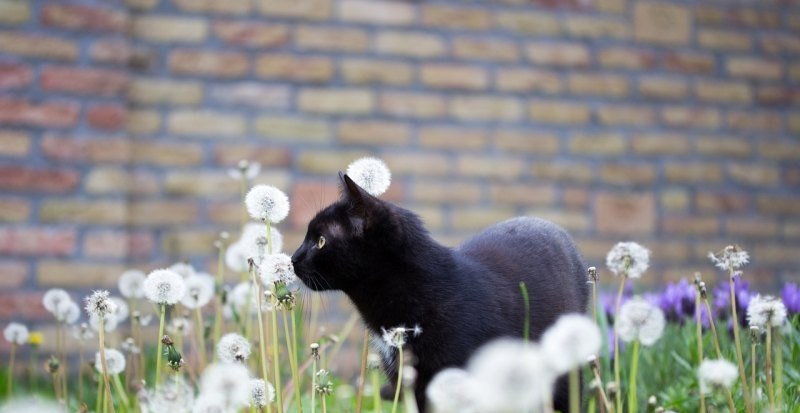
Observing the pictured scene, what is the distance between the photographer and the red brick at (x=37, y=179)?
3439mm

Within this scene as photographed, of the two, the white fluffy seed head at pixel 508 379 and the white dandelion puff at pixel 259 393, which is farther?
the white dandelion puff at pixel 259 393

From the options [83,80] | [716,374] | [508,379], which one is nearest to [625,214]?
[83,80]

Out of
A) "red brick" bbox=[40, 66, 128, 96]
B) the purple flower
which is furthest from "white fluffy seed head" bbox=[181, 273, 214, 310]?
"red brick" bbox=[40, 66, 128, 96]

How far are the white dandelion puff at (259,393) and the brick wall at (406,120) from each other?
89.7 inches

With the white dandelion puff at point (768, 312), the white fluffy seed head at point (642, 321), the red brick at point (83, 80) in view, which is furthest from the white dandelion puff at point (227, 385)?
the red brick at point (83, 80)

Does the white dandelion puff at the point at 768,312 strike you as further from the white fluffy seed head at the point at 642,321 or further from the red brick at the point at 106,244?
the red brick at the point at 106,244

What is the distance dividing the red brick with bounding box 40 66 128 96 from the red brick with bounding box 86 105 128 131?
0.06m

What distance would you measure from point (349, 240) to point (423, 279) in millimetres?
176

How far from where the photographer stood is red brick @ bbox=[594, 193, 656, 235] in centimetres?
425

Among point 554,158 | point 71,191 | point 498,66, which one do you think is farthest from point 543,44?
point 71,191

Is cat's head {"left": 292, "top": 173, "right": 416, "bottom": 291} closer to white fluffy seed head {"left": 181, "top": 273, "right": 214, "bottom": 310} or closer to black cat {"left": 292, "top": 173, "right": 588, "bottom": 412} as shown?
black cat {"left": 292, "top": 173, "right": 588, "bottom": 412}

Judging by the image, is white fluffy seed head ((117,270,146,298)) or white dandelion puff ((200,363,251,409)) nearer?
white dandelion puff ((200,363,251,409))

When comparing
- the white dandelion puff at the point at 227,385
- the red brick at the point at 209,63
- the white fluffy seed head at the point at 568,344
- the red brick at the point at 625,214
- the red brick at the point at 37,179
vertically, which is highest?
the red brick at the point at 209,63

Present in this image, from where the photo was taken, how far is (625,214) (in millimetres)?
4285
